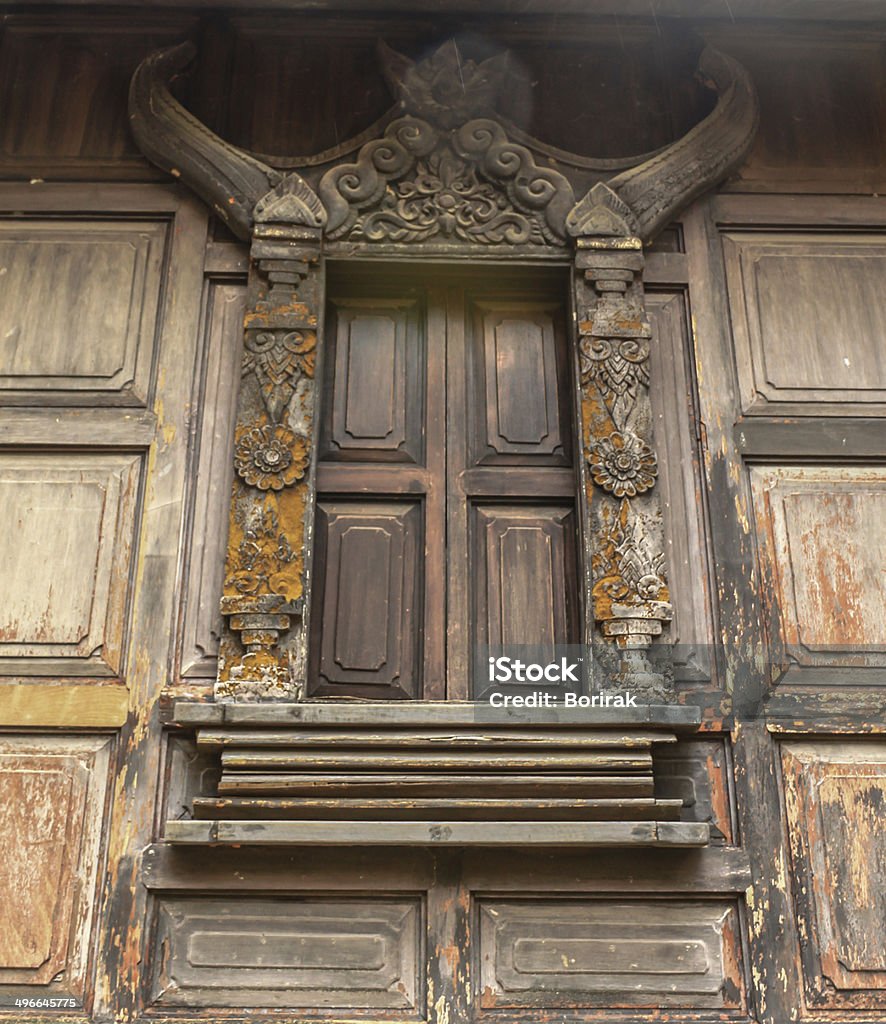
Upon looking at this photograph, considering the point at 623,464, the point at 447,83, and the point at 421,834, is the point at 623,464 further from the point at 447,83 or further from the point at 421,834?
the point at 447,83

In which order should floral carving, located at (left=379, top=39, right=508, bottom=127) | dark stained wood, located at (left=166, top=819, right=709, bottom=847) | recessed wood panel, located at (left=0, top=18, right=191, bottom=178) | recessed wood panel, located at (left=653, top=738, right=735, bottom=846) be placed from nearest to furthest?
dark stained wood, located at (left=166, top=819, right=709, bottom=847), recessed wood panel, located at (left=653, top=738, right=735, bottom=846), floral carving, located at (left=379, top=39, right=508, bottom=127), recessed wood panel, located at (left=0, top=18, right=191, bottom=178)

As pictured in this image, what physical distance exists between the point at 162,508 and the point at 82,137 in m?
1.34

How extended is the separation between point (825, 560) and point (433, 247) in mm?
1489

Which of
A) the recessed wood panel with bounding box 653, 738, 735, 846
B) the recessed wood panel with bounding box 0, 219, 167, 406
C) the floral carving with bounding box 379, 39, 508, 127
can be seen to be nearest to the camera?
the recessed wood panel with bounding box 653, 738, 735, 846

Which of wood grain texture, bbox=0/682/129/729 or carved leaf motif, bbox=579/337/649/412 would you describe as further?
carved leaf motif, bbox=579/337/649/412

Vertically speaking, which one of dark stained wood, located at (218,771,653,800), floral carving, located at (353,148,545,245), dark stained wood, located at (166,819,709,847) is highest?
floral carving, located at (353,148,545,245)

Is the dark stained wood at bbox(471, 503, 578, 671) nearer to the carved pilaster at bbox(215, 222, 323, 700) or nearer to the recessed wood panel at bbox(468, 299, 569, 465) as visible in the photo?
the recessed wood panel at bbox(468, 299, 569, 465)

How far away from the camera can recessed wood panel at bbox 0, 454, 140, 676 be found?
287cm

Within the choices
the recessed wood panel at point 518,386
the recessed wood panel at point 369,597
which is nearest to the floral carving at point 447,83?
the recessed wood panel at point 518,386

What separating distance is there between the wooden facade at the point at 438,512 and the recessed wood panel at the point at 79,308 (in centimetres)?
1

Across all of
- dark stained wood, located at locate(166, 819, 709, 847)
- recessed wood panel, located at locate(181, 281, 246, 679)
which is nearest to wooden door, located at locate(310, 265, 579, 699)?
recessed wood panel, located at locate(181, 281, 246, 679)

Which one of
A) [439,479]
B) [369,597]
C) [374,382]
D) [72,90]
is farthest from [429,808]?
[72,90]

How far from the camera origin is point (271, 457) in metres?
2.94

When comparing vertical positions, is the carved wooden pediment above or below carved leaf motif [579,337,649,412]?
above
